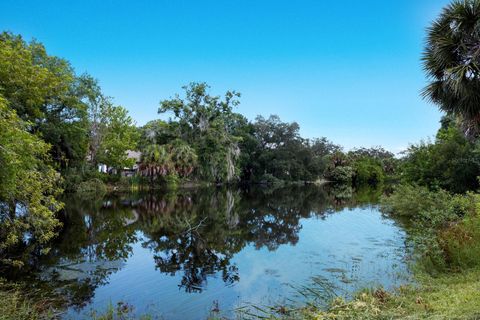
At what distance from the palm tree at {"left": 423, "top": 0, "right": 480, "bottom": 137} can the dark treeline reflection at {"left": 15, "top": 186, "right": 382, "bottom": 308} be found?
7886 millimetres

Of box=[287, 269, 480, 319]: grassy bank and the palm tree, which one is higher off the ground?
the palm tree

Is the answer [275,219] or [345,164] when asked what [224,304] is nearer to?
[275,219]

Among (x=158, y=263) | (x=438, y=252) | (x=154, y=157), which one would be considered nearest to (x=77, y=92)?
(x=154, y=157)

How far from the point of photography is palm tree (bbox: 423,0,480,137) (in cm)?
1086

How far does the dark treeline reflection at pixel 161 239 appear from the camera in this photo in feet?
32.3

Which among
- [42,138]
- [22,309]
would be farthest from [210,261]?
[42,138]

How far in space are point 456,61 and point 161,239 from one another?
42.7 feet

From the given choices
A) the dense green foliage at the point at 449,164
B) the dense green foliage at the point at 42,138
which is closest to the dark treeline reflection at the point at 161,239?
the dense green foliage at the point at 42,138

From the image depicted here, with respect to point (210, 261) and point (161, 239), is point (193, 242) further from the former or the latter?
point (210, 261)

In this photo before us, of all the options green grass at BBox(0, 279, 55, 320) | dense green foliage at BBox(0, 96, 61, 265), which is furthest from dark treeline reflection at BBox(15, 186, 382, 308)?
dense green foliage at BBox(0, 96, 61, 265)

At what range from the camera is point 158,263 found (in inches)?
456

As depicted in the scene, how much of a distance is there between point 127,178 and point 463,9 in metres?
38.2

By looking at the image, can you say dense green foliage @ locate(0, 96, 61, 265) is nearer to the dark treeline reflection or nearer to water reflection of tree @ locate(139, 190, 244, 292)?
the dark treeline reflection

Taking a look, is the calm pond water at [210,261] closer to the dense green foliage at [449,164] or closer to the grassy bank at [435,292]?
the grassy bank at [435,292]
